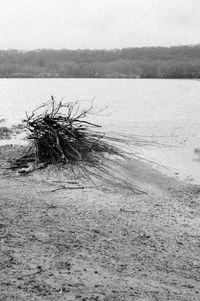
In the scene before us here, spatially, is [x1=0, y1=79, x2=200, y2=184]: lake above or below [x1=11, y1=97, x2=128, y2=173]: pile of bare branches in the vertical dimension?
below

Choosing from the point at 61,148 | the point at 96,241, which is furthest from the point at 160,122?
the point at 96,241

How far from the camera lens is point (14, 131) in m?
14.2

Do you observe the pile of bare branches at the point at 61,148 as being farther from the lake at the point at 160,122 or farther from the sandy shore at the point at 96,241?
the lake at the point at 160,122

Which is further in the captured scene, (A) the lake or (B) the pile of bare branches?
(A) the lake

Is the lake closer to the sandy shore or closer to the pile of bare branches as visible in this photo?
the pile of bare branches

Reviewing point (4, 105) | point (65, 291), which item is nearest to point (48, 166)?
point (65, 291)

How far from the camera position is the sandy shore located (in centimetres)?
324

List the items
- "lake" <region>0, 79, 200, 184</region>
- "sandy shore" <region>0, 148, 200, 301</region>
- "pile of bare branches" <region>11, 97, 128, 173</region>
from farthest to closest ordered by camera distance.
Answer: "lake" <region>0, 79, 200, 184</region>
"pile of bare branches" <region>11, 97, 128, 173</region>
"sandy shore" <region>0, 148, 200, 301</region>

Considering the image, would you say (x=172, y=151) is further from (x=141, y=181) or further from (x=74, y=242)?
(x=74, y=242)

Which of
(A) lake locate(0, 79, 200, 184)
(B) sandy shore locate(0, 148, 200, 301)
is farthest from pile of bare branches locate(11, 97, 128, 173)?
(A) lake locate(0, 79, 200, 184)

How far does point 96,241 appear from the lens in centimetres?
421

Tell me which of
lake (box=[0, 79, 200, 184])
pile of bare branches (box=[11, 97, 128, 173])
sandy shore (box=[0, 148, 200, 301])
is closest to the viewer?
sandy shore (box=[0, 148, 200, 301])

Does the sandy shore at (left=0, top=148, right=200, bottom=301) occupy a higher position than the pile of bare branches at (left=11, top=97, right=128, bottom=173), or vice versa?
the pile of bare branches at (left=11, top=97, right=128, bottom=173)

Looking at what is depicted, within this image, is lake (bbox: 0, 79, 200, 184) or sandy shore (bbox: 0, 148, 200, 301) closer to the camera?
sandy shore (bbox: 0, 148, 200, 301)
